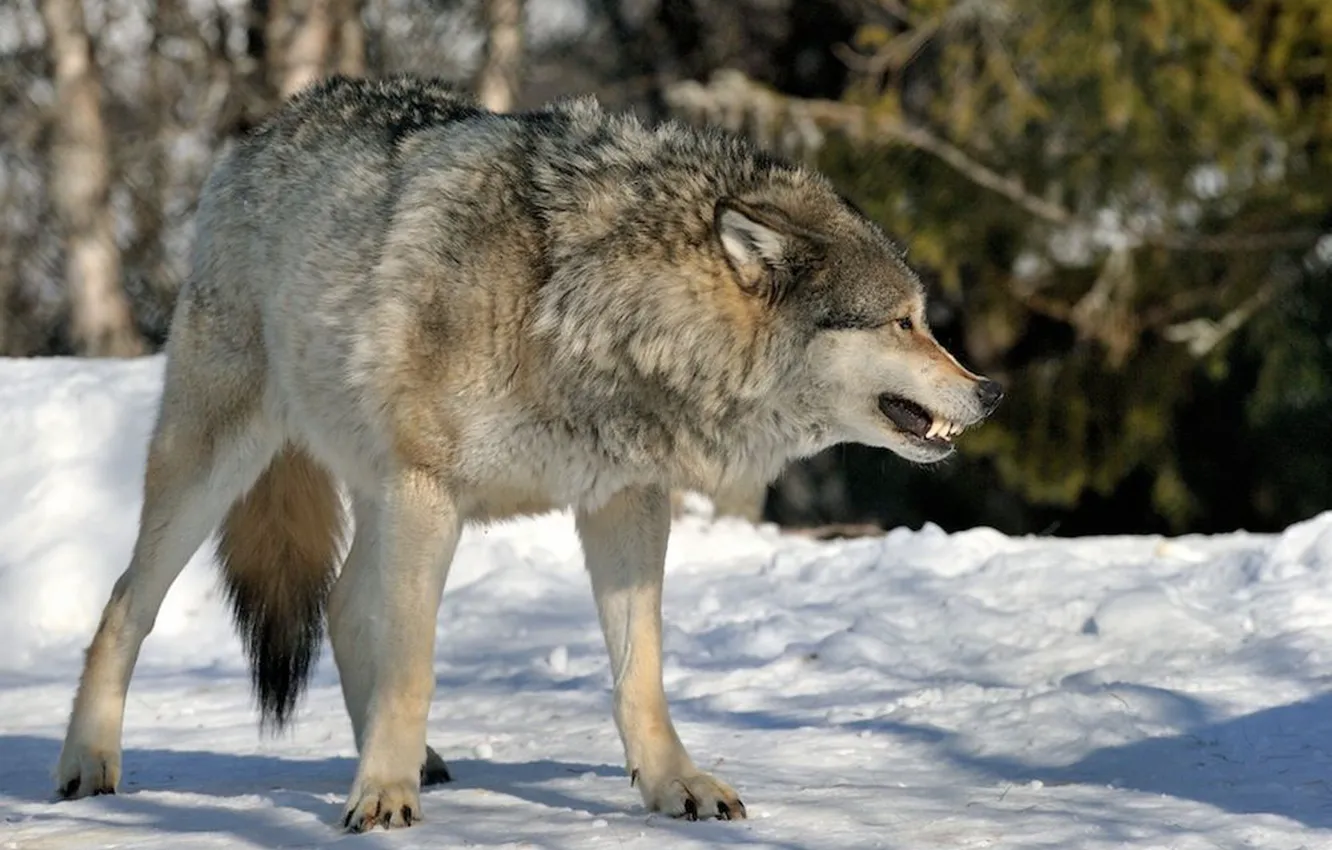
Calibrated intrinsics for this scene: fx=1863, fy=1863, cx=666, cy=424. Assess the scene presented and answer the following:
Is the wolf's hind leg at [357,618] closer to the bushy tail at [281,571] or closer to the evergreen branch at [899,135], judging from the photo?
the bushy tail at [281,571]

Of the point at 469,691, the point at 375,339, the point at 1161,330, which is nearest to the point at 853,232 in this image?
the point at 375,339

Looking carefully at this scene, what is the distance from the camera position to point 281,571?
566cm

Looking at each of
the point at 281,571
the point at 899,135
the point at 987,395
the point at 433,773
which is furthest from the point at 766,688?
the point at 899,135

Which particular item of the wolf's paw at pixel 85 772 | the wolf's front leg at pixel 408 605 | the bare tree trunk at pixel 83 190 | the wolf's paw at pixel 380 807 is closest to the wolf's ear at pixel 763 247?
the wolf's front leg at pixel 408 605

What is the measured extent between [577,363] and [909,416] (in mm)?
834

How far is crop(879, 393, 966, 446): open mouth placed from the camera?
462cm

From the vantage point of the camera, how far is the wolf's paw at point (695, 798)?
14.4 ft

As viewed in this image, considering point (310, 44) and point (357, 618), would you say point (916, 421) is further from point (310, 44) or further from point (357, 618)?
point (310, 44)

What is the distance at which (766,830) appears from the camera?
422 centimetres

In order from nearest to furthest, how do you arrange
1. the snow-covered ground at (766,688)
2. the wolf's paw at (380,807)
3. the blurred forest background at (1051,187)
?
1. the wolf's paw at (380,807)
2. the snow-covered ground at (766,688)
3. the blurred forest background at (1051,187)

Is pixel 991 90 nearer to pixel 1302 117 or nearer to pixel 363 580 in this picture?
pixel 1302 117

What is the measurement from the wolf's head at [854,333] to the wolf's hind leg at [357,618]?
1.39 meters

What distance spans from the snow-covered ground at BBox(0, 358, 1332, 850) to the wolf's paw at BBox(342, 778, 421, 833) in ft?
0.30

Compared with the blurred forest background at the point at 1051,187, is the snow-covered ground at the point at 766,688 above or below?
below
